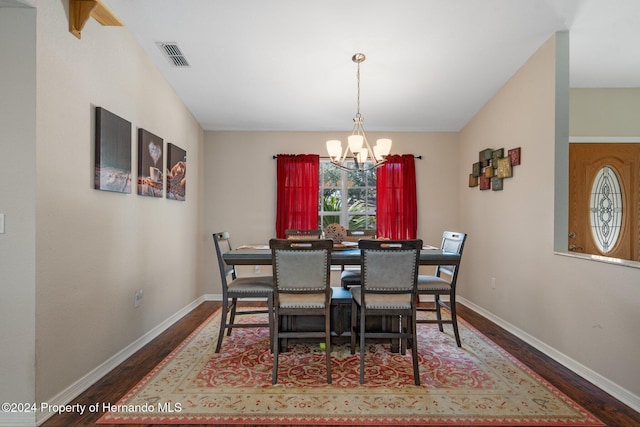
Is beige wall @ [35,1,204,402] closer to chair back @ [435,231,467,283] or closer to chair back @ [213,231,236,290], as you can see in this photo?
chair back @ [213,231,236,290]

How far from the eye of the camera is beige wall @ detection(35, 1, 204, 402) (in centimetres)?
198

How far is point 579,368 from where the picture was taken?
8.30ft

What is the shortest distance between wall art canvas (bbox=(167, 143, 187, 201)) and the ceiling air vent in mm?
840

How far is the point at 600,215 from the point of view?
363 cm

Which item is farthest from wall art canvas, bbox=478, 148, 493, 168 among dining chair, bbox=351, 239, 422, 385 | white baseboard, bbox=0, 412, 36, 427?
white baseboard, bbox=0, 412, 36, 427

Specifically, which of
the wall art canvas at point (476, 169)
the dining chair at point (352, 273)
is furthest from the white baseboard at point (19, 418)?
the wall art canvas at point (476, 169)

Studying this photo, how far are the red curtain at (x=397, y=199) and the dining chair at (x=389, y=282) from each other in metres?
2.32

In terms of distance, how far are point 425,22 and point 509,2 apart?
0.63m

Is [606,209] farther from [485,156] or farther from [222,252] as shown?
[222,252]

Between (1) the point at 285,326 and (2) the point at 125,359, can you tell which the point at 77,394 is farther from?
(1) the point at 285,326

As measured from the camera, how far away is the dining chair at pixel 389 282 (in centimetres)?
237

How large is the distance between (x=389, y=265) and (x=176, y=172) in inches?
106

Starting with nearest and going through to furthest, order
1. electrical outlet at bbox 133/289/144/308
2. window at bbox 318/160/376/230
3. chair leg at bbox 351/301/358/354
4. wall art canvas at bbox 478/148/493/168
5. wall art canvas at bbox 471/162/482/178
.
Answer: chair leg at bbox 351/301/358/354
electrical outlet at bbox 133/289/144/308
wall art canvas at bbox 478/148/493/168
wall art canvas at bbox 471/162/482/178
window at bbox 318/160/376/230

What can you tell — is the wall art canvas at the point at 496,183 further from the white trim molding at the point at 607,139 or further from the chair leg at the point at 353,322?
the chair leg at the point at 353,322
